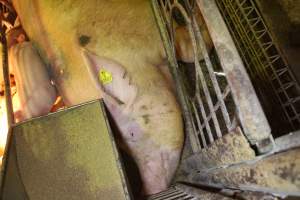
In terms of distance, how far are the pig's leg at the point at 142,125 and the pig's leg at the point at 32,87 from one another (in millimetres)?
641

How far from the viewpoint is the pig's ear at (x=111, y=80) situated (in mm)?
2896

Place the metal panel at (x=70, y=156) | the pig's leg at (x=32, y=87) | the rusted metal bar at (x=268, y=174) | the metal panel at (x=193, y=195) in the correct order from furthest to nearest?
the pig's leg at (x=32, y=87)
the metal panel at (x=70, y=156)
the metal panel at (x=193, y=195)
the rusted metal bar at (x=268, y=174)

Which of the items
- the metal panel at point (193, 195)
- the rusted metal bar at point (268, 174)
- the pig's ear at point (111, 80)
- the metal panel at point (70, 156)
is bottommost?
the metal panel at point (193, 195)

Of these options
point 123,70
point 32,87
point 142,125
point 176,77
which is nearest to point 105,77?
point 123,70

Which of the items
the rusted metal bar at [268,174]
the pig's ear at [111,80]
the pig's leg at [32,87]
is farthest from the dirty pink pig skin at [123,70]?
the rusted metal bar at [268,174]

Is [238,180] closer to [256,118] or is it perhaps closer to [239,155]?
[239,155]

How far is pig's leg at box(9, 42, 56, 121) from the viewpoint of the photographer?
3.19 m

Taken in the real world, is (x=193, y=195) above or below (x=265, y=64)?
below

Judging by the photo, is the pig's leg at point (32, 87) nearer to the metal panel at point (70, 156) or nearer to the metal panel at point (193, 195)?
the metal panel at point (70, 156)

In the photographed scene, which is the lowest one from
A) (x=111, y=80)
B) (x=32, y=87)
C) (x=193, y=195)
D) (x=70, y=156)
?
(x=193, y=195)

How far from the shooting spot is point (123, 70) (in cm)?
294

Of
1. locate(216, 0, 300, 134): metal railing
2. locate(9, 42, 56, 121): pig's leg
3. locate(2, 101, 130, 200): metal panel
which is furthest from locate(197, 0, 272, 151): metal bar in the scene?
locate(216, 0, 300, 134): metal railing

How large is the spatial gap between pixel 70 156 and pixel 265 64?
282cm

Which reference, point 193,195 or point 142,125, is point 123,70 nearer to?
point 142,125
